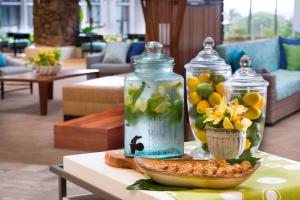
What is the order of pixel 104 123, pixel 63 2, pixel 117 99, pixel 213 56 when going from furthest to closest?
1. pixel 63 2
2. pixel 117 99
3. pixel 104 123
4. pixel 213 56

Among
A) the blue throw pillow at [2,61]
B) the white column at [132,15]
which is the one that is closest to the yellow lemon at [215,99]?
the blue throw pillow at [2,61]

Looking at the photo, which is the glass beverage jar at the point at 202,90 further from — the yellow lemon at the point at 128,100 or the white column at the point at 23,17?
the white column at the point at 23,17

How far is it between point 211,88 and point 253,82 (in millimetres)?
173

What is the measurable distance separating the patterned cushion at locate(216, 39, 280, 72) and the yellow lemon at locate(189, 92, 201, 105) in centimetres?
513

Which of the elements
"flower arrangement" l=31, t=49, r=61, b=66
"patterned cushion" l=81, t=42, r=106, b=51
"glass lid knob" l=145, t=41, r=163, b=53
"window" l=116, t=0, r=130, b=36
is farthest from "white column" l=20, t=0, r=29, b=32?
"glass lid knob" l=145, t=41, r=163, b=53

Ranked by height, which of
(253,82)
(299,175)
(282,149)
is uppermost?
(253,82)

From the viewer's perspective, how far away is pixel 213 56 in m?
2.75

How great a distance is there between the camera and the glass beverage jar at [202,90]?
2.60 metres

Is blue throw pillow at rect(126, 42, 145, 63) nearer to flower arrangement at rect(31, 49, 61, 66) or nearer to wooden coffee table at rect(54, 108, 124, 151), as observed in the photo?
flower arrangement at rect(31, 49, 61, 66)

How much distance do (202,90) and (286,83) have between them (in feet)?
19.3

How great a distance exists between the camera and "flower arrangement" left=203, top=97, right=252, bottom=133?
7.78 feet

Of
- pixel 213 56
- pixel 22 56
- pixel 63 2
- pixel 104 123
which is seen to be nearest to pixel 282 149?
pixel 104 123

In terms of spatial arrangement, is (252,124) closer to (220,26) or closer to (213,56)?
(213,56)

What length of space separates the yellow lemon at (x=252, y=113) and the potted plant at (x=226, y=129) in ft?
0.21
